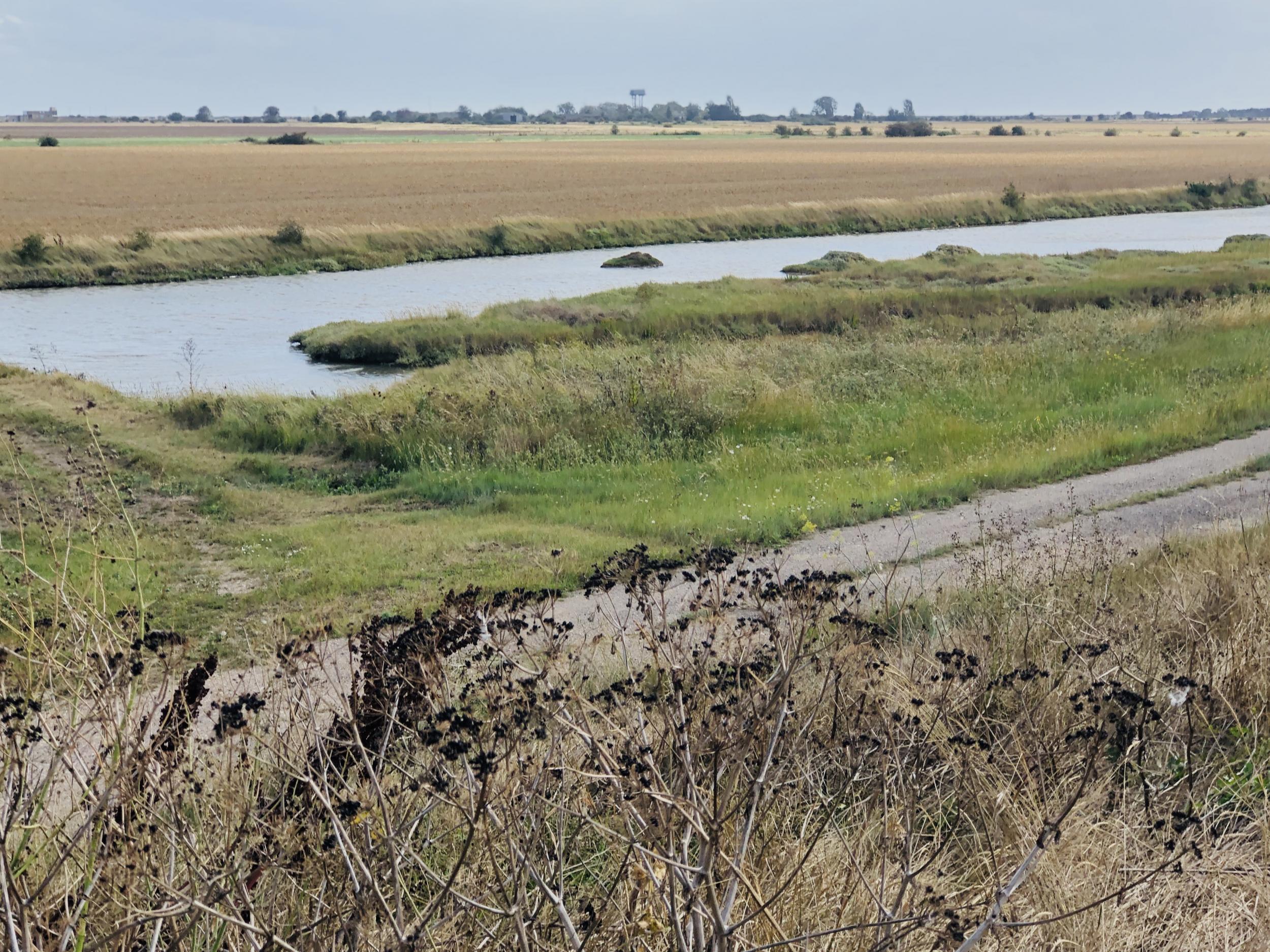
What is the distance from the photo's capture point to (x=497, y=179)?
8844 cm

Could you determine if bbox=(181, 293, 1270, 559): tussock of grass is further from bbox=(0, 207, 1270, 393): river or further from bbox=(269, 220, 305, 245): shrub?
bbox=(269, 220, 305, 245): shrub

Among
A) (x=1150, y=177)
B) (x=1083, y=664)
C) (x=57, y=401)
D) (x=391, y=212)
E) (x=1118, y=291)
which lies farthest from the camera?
(x=1150, y=177)

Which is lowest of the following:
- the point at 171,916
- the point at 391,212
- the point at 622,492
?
the point at 622,492

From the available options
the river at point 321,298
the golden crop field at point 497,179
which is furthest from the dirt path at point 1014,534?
the golden crop field at point 497,179

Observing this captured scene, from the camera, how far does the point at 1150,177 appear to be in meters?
88.0

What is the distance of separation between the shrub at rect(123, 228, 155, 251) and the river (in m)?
4.21

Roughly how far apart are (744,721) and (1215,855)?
172 centimetres

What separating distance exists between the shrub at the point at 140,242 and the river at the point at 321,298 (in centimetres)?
421

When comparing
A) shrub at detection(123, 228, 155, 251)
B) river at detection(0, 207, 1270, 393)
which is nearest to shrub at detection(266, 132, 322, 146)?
shrub at detection(123, 228, 155, 251)

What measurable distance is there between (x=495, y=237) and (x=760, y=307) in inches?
1047

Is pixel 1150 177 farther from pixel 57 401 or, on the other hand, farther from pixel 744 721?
pixel 744 721

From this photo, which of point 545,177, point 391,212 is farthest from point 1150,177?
point 391,212

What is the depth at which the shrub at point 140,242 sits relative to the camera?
48.6m

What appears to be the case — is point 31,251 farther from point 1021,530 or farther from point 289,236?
point 1021,530
